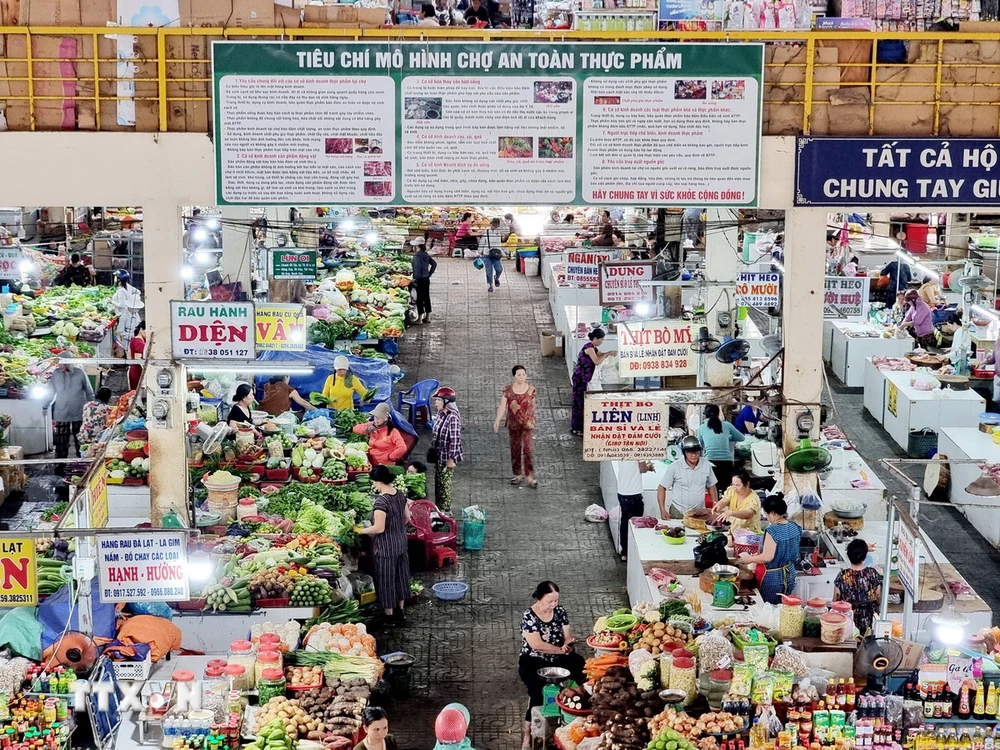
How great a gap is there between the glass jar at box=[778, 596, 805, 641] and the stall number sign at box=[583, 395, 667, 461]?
109 inches

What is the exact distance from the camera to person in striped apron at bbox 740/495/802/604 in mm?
11961

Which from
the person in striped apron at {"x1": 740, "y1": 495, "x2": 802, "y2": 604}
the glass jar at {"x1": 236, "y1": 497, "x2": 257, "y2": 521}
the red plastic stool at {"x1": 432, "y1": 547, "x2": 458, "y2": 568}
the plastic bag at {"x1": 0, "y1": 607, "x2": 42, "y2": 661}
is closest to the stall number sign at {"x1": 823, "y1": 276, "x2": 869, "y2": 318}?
the red plastic stool at {"x1": 432, "y1": 547, "x2": 458, "y2": 568}

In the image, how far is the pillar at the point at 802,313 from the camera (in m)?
13.3

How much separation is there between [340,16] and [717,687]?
6827 millimetres

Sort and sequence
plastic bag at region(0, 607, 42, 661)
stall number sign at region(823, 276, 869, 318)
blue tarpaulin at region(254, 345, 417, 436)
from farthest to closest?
stall number sign at region(823, 276, 869, 318), blue tarpaulin at region(254, 345, 417, 436), plastic bag at region(0, 607, 42, 661)

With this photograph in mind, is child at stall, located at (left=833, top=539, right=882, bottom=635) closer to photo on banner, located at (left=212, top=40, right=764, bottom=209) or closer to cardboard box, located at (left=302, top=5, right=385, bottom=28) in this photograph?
photo on banner, located at (left=212, top=40, right=764, bottom=209)

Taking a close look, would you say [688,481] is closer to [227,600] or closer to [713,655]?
[713,655]

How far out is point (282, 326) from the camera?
14.4 m

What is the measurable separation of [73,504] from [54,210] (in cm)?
2720

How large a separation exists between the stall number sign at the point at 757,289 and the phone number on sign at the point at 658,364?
4481mm

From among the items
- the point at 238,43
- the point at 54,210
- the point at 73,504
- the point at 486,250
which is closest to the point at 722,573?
the point at 73,504

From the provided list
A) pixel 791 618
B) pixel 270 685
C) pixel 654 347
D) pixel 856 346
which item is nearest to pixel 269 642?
pixel 270 685

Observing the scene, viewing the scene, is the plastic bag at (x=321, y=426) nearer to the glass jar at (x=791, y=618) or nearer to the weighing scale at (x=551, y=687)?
the weighing scale at (x=551, y=687)

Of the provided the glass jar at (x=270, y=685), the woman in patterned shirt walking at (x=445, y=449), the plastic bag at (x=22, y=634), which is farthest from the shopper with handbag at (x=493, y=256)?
the glass jar at (x=270, y=685)
